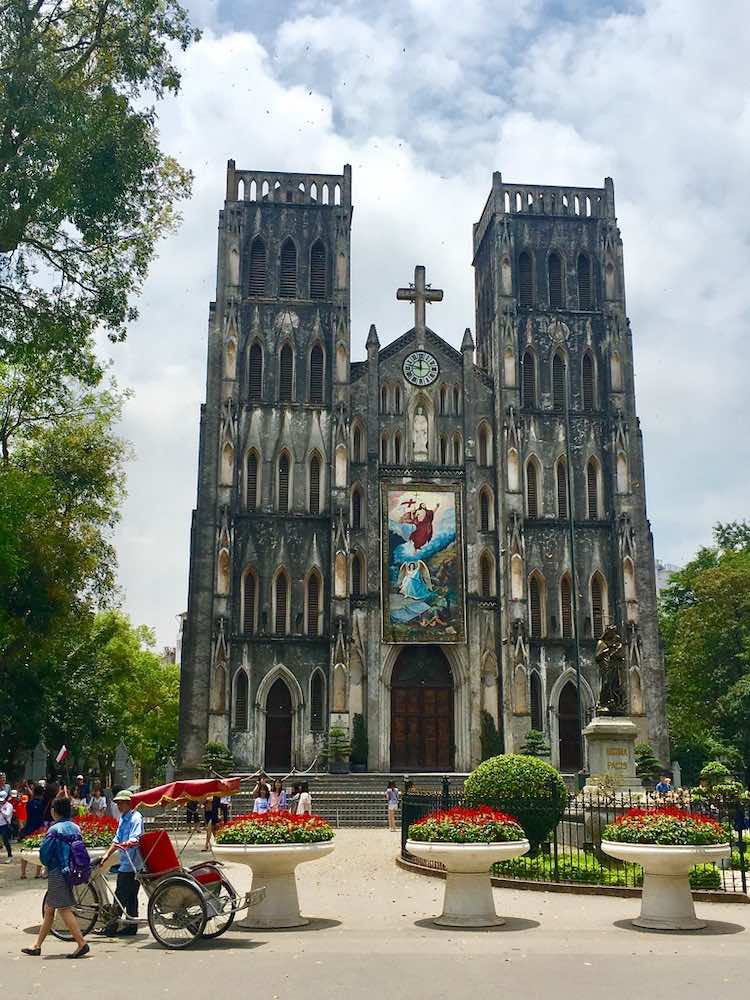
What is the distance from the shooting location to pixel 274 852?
1185cm

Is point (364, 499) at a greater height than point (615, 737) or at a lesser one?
greater

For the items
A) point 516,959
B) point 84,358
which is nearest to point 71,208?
point 84,358

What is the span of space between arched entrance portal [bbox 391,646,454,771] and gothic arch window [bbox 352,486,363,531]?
15.7ft

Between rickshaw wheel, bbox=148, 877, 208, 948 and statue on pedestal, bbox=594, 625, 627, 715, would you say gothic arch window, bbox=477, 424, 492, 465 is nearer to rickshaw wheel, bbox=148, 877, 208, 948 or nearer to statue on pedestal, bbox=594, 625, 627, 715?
statue on pedestal, bbox=594, 625, 627, 715

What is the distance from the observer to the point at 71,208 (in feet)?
64.7

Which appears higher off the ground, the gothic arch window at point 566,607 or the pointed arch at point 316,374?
the pointed arch at point 316,374

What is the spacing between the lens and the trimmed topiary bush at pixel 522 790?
17.8m

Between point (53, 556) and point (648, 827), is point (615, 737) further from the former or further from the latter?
point (53, 556)

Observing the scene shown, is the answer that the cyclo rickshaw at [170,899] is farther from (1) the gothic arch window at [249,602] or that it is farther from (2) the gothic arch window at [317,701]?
(1) the gothic arch window at [249,602]

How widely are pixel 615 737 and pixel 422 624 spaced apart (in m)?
14.6

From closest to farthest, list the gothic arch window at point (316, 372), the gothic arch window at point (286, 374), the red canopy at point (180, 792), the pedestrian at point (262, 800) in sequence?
the red canopy at point (180, 792)
the pedestrian at point (262, 800)
the gothic arch window at point (286, 374)
the gothic arch window at point (316, 372)

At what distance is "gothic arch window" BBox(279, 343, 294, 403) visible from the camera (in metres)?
40.6

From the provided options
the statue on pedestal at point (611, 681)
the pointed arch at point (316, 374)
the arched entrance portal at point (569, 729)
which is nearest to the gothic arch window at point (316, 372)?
the pointed arch at point (316, 374)

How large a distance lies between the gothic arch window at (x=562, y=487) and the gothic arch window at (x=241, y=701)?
512 inches
